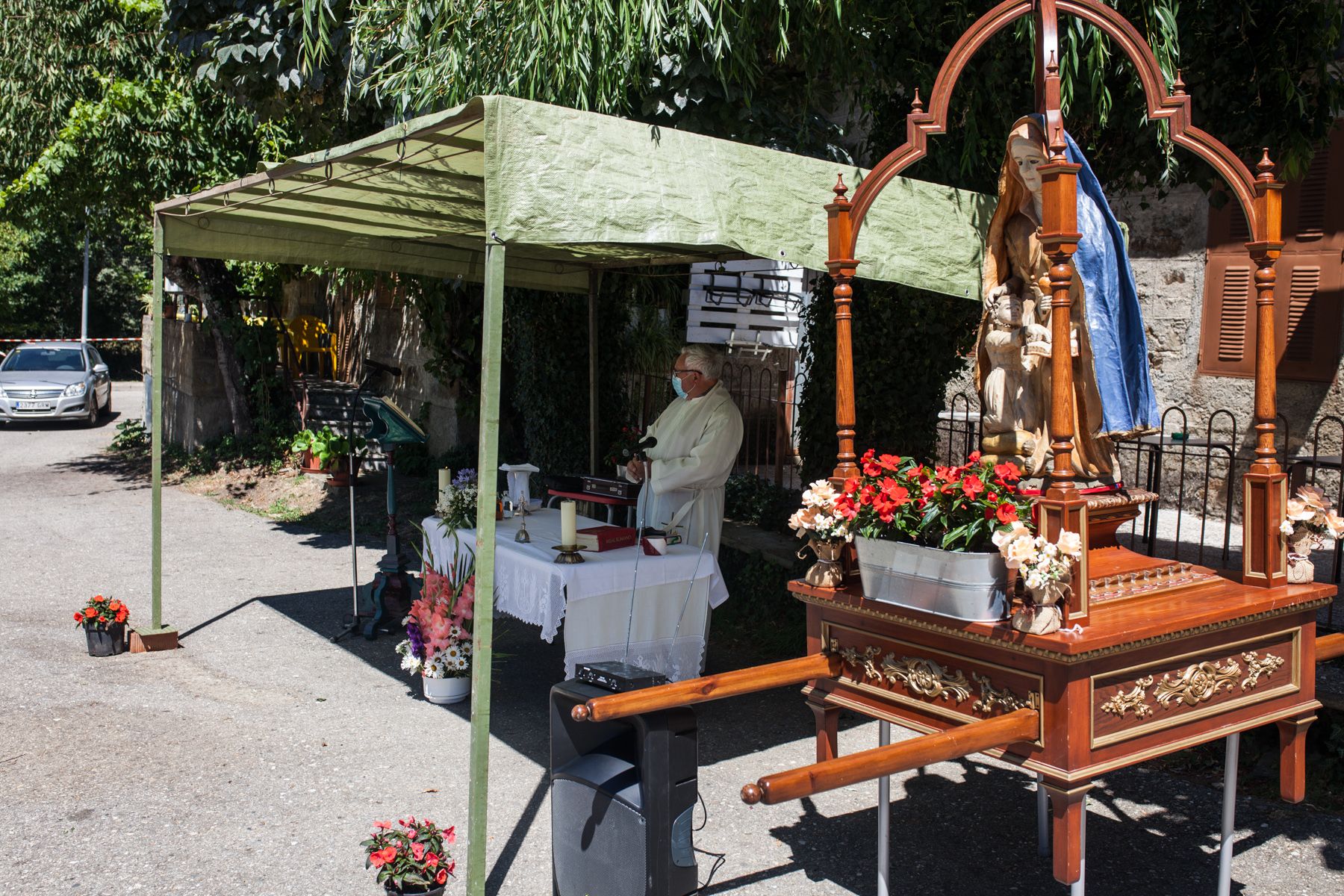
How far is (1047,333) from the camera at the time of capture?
3.93 metres

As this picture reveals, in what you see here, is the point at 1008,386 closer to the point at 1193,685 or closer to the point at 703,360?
the point at 1193,685

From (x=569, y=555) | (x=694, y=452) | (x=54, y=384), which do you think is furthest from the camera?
(x=54, y=384)

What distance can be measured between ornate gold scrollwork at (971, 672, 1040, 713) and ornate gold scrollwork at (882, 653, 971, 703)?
42 mm

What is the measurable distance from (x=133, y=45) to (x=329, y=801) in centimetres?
1079

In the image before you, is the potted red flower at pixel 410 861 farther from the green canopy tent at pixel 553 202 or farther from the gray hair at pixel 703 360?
the gray hair at pixel 703 360

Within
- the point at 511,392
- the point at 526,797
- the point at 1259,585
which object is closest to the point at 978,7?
the point at 1259,585

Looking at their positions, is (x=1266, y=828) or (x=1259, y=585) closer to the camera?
(x=1259, y=585)

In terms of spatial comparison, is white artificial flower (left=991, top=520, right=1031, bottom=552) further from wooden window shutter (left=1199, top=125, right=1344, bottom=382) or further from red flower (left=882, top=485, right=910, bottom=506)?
wooden window shutter (left=1199, top=125, right=1344, bottom=382)

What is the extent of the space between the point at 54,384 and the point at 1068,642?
22263 millimetres

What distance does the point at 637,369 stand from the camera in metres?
10.9

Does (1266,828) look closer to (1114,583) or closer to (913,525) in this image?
(1114,583)

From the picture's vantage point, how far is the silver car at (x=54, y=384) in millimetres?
21188

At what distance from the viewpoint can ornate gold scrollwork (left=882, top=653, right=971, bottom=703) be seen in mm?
3521

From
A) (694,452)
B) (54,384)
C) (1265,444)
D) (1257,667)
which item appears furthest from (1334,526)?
(54,384)
